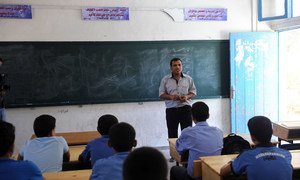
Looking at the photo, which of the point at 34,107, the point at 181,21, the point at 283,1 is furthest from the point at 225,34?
the point at 34,107

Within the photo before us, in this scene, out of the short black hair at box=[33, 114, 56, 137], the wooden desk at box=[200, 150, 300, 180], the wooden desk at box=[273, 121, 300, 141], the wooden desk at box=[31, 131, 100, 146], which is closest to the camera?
the wooden desk at box=[200, 150, 300, 180]

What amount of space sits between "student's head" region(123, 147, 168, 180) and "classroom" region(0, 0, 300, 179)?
4.51 metres

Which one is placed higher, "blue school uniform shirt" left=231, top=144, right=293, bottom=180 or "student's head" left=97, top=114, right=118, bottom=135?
"student's head" left=97, top=114, right=118, bottom=135

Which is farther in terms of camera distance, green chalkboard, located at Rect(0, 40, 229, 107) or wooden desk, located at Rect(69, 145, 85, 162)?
green chalkboard, located at Rect(0, 40, 229, 107)

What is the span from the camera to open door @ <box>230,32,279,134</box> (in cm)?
595

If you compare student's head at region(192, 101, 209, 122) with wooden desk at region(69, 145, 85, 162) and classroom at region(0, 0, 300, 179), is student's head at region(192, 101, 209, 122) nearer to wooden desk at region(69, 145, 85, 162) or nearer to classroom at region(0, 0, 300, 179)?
wooden desk at region(69, 145, 85, 162)

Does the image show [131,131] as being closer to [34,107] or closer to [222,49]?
[34,107]

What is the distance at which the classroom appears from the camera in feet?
17.6

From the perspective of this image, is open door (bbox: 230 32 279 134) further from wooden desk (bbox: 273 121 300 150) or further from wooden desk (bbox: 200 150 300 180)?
wooden desk (bbox: 200 150 300 180)

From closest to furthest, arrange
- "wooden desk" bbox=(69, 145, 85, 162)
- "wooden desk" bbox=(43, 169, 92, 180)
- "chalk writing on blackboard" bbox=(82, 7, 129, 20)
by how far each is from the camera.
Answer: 1. "wooden desk" bbox=(43, 169, 92, 180)
2. "wooden desk" bbox=(69, 145, 85, 162)
3. "chalk writing on blackboard" bbox=(82, 7, 129, 20)

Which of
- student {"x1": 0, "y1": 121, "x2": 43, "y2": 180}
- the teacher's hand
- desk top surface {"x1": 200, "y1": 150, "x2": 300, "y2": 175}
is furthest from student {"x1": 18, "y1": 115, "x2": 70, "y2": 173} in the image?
the teacher's hand

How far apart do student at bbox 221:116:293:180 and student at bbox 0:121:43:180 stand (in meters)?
1.24

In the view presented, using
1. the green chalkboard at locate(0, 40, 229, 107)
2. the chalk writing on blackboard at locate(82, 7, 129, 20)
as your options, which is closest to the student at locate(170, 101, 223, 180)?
the green chalkboard at locate(0, 40, 229, 107)

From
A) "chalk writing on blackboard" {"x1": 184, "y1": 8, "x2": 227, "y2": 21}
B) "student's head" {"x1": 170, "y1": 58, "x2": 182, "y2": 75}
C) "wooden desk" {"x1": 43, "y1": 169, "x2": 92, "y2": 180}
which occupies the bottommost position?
"wooden desk" {"x1": 43, "y1": 169, "x2": 92, "y2": 180}
